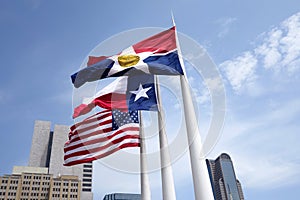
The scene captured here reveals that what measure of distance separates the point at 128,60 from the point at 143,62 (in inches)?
42.2

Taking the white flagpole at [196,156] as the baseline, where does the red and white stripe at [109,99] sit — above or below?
above

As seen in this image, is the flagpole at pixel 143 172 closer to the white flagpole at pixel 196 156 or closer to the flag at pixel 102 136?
the flag at pixel 102 136

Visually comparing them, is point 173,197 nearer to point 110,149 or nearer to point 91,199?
point 110,149

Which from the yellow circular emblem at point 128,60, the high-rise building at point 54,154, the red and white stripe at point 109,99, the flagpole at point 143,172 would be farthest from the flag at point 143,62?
the high-rise building at point 54,154

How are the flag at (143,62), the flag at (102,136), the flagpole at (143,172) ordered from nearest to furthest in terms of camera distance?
the flag at (143,62) < the flagpole at (143,172) < the flag at (102,136)

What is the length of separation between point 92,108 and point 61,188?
135m

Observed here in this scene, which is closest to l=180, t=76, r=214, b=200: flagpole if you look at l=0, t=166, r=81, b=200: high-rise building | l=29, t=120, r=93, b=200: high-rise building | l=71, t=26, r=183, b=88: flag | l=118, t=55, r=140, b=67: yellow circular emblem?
l=71, t=26, r=183, b=88: flag

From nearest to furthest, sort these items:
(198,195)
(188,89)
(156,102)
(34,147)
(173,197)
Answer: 1. (198,195)
2. (188,89)
3. (173,197)
4. (156,102)
5. (34,147)

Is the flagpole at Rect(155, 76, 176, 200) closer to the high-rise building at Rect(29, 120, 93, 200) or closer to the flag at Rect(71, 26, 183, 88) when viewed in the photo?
the flag at Rect(71, 26, 183, 88)

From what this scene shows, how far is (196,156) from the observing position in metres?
13.1

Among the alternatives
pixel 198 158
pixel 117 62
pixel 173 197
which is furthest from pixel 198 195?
pixel 117 62

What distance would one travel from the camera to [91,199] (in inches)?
6299

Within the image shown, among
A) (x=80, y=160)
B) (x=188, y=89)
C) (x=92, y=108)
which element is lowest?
(x=80, y=160)

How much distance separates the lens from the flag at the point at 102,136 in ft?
60.7
